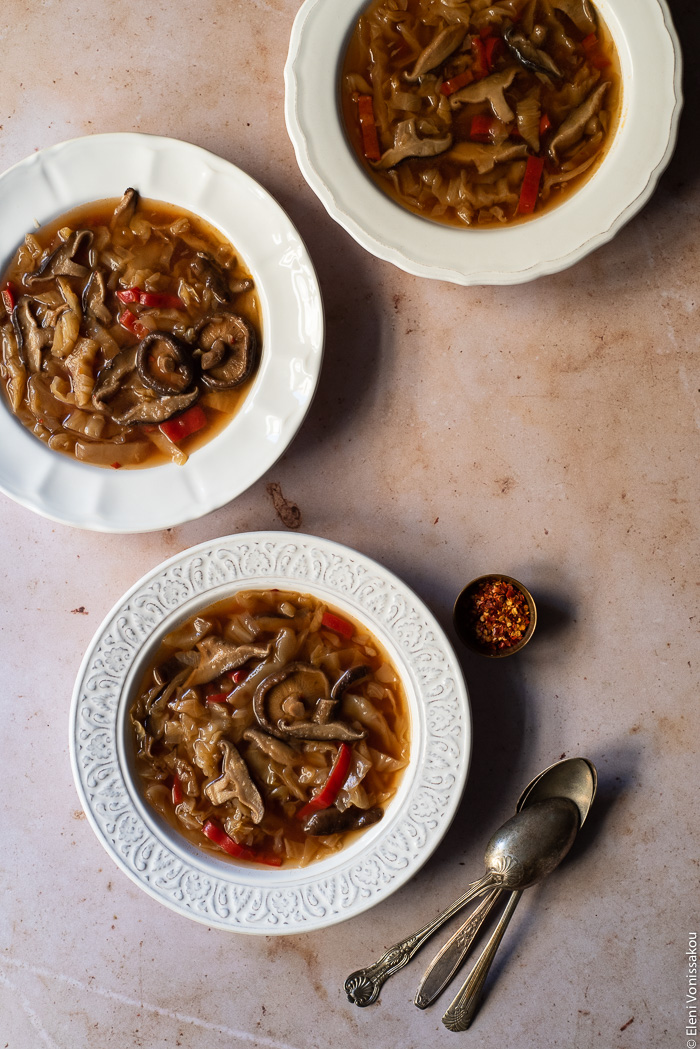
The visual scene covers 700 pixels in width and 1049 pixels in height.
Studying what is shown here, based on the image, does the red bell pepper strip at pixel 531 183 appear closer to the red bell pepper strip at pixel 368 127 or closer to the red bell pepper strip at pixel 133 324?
the red bell pepper strip at pixel 368 127

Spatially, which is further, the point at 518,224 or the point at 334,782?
the point at 334,782

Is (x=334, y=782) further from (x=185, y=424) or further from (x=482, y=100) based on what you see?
(x=482, y=100)

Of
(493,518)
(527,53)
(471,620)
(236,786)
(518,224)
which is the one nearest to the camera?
(527,53)

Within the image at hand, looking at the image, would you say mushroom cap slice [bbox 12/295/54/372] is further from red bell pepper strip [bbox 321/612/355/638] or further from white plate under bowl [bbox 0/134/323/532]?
red bell pepper strip [bbox 321/612/355/638]

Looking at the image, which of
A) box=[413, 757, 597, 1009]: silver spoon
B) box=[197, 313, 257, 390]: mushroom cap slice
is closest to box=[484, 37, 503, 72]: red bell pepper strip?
box=[197, 313, 257, 390]: mushroom cap slice

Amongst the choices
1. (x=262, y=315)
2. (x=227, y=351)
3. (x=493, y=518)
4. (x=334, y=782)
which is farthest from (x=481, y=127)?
(x=334, y=782)

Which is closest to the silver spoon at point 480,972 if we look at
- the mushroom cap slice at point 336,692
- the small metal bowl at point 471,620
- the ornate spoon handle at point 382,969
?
the ornate spoon handle at point 382,969

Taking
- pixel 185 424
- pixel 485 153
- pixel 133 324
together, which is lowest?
pixel 185 424
